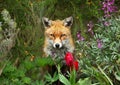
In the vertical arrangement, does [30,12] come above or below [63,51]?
above

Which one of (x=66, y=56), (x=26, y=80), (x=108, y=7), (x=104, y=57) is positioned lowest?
(x=26, y=80)

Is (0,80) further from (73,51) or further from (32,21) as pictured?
(32,21)

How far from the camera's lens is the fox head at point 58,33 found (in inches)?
304

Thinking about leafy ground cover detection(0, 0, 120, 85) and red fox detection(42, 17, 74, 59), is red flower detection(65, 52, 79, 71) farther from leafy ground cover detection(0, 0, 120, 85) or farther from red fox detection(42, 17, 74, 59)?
red fox detection(42, 17, 74, 59)

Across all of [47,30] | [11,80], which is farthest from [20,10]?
[11,80]

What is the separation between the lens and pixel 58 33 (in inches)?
306

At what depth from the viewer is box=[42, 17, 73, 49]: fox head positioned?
304 inches

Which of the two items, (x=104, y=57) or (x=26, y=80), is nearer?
(x=26, y=80)

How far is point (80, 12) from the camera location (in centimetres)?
1005

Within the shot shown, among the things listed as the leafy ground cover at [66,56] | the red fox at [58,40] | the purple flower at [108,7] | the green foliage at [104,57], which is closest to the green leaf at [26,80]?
the leafy ground cover at [66,56]

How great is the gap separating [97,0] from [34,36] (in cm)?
163

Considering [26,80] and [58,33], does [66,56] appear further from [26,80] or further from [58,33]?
[58,33]

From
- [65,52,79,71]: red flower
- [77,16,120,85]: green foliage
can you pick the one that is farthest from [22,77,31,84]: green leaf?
[77,16,120,85]: green foliage

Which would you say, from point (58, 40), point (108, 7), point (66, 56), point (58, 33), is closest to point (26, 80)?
point (66, 56)
